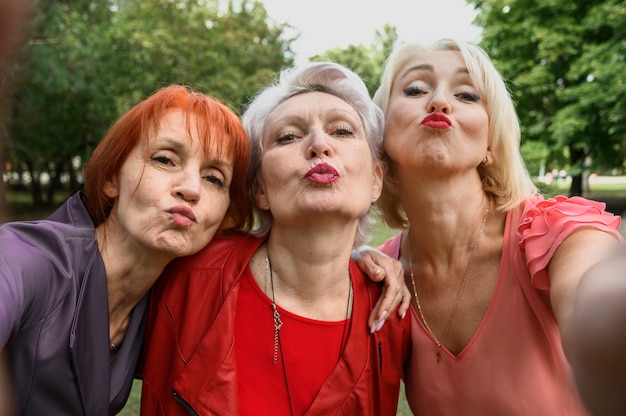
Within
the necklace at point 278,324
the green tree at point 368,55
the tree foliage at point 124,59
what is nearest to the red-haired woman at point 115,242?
the necklace at point 278,324

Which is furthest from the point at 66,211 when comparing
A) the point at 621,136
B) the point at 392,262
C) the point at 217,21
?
the point at 621,136

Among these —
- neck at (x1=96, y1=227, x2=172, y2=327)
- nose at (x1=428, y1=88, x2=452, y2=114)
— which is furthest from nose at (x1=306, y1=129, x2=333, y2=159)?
neck at (x1=96, y1=227, x2=172, y2=327)

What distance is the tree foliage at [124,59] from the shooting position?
12924 millimetres

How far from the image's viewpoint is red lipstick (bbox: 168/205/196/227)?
7.22ft

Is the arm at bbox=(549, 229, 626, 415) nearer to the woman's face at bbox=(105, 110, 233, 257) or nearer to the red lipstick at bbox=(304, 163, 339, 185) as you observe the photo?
the red lipstick at bbox=(304, 163, 339, 185)

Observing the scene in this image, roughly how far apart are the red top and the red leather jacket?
0.07 meters

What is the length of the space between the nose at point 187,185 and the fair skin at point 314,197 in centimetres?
36

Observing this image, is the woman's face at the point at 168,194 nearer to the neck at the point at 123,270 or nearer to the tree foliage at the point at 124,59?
the neck at the point at 123,270

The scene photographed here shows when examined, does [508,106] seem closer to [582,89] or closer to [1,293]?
[1,293]

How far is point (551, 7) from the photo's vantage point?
61.0 ft

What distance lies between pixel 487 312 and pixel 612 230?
719mm

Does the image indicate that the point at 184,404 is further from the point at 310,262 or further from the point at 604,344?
the point at 604,344

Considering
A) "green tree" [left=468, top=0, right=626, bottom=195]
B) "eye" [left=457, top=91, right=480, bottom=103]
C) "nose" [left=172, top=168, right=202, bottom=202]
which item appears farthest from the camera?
"green tree" [left=468, top=0, right=626, bottom=195]

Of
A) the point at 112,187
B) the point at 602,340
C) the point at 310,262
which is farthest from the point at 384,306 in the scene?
the point at 602,340
